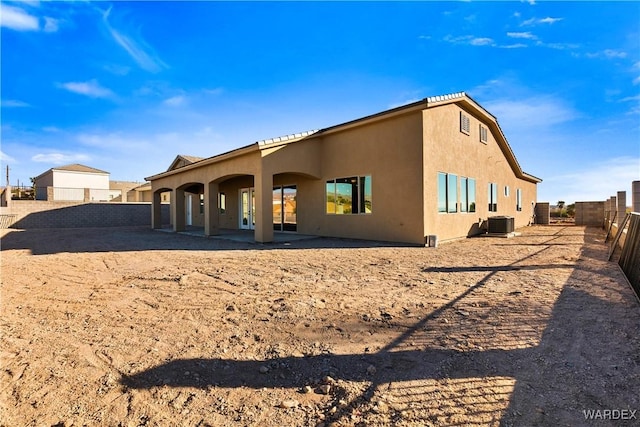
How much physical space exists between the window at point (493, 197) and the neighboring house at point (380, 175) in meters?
0.06

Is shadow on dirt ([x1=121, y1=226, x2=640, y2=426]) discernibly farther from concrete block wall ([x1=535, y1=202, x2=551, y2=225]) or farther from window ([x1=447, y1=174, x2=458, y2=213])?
concrete block wall ([x1=535, y1=202, x2=551, y2=225])

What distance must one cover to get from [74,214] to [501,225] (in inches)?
1027

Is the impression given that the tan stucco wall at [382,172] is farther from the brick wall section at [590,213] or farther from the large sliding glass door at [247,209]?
the brick wall section at [590,213]

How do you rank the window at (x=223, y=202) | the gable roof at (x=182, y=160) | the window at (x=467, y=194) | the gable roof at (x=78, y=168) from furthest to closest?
the gable roof at (x=78, y=168) < the gable roof at (x=182, y=160) < the window at (x=223, y=202) < the window at (x=467, y=194)

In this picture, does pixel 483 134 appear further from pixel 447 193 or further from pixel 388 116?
pixel 388 116

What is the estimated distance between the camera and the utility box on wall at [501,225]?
571 inches

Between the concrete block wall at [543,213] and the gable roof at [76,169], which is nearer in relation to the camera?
the concrete block wall at [543,213]

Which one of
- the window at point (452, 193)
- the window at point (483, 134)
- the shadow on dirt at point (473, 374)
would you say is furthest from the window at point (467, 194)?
the shadow on dirt at point (473, 374)

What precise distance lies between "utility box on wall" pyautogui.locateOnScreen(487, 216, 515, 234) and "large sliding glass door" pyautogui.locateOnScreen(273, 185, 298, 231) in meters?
9.31

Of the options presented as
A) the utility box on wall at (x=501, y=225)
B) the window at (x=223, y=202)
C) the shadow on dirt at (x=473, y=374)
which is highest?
the window at (x=223, y=202)

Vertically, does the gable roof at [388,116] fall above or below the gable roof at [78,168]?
below

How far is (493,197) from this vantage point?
675 inches

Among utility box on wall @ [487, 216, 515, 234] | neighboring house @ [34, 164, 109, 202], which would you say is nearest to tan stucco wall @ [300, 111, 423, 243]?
utility box on wall @ [487, 216, 515, 234]

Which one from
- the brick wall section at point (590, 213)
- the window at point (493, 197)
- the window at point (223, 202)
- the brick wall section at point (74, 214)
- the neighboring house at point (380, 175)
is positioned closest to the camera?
the neighboring house at point (380, 175)
